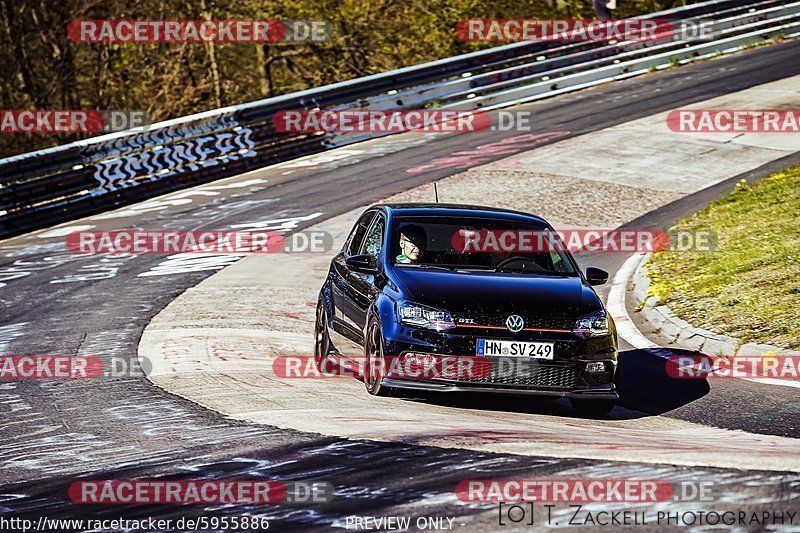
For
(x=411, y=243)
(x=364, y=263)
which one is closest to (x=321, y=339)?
(x=364, y=263)

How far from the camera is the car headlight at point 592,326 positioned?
8836mm

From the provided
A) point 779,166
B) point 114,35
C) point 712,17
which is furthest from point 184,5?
point 779,166

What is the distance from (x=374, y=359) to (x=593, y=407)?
175 centimetres

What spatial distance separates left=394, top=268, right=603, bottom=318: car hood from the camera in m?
8.79

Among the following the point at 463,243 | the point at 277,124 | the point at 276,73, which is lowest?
the point at 463,243

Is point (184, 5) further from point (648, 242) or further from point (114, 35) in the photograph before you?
point (648, 242)

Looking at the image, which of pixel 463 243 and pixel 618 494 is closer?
pixel 618 494

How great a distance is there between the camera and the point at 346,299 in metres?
10.2

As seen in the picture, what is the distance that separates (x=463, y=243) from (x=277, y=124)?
13.6m

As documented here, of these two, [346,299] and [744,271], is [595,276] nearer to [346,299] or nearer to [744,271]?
[346,299]

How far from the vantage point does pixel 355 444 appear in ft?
23.1

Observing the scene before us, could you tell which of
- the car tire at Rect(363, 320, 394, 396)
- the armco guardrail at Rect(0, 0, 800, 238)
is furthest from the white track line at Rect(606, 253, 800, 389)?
the armco guardrail at Rect(0, 0, 800, 238)

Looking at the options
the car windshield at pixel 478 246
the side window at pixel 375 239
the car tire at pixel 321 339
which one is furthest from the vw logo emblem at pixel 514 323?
the car tire at pixel 321 339

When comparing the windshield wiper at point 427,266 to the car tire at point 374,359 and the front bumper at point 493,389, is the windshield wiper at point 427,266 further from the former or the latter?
the front bumper at point 493,389
